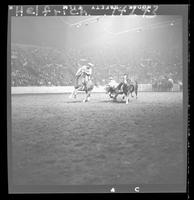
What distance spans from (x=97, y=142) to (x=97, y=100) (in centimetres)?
18

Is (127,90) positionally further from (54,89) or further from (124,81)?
(54,89)

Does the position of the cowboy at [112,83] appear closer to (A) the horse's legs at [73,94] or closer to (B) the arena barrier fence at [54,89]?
(B) the arena barrier fence at [54,89]

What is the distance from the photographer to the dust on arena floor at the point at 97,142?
41.0 inches

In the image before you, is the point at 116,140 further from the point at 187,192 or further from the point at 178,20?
the point at 178,20

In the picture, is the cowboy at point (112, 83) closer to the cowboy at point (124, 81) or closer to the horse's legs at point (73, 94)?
the cowboy at point (124, 81)

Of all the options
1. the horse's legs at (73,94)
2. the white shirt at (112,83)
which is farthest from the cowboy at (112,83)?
the horse's legs at (73,94)

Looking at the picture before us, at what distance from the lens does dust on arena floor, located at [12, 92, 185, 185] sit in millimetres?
1041

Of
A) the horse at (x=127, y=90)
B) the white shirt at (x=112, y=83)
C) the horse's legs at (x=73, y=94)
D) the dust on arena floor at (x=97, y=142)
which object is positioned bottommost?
the dust on arena floor at (x=97, y=142)

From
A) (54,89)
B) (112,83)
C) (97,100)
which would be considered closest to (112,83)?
(112,83)

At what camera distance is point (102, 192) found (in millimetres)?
1045

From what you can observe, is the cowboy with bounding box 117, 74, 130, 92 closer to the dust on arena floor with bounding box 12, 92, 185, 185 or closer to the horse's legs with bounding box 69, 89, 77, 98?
the dust on arena floor with bounding box 12, 92, 185, 185

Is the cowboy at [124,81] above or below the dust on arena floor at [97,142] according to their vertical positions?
above

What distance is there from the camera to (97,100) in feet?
3.49
